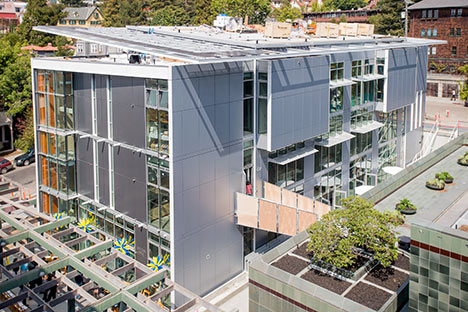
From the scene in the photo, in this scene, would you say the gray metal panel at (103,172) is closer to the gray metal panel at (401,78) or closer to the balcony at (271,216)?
the balcony at (271,216)

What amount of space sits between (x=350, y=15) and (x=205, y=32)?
9542cm

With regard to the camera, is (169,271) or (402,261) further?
(169,271)

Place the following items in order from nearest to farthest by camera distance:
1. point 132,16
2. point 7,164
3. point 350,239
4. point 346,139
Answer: point 350,239, point 346,139, point 7,164, point 132,16

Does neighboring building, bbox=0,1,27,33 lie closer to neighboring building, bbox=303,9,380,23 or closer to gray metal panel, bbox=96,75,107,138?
neighboring building, bbox=303,9,380,23

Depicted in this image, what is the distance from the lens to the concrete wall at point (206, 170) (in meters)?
24.0

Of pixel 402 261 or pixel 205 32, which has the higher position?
pixel 205 32

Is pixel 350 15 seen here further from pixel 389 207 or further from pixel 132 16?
pixel 389 207

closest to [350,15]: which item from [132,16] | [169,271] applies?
[132,16]

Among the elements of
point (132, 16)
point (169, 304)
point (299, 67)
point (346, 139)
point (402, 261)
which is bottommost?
point (169, 304)

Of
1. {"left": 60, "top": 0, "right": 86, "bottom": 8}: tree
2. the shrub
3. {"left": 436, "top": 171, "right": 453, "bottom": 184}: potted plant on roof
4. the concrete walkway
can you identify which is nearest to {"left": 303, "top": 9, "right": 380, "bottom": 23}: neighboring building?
{"left": 60, "top": 0, "right": 86, "bottom": 8}: tree

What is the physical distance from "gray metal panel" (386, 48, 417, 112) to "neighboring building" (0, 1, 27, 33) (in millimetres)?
106057

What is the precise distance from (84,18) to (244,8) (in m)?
51.3

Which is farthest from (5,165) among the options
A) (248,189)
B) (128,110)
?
(248,189)

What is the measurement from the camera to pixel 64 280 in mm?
20578
